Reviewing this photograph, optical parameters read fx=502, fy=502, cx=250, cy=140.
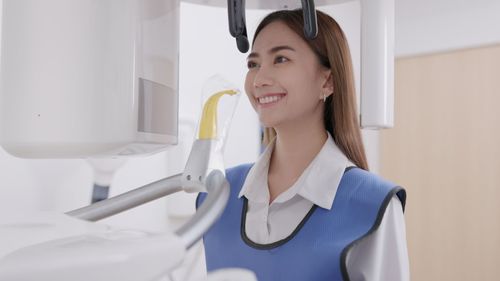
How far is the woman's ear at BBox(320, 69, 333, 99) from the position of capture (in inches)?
37.7

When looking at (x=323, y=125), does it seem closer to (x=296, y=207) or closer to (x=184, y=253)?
(x=296, y=207)

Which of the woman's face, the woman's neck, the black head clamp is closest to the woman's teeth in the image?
the woman's face

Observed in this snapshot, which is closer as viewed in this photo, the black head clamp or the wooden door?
the black head clamp

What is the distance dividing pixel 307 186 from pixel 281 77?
0.63 ft

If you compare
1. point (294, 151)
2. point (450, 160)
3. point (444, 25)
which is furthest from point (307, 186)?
point (444, 25)

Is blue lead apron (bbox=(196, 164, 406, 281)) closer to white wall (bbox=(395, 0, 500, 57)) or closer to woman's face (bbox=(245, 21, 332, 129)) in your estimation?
woman's face (bbox=(245, 21, 332, 129))

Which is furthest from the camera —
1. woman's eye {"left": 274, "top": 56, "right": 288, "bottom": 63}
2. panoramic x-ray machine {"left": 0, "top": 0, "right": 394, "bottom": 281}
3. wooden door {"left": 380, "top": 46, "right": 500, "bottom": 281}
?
wooden door {"left": 380, "top": 46, "right": 500, "bottom": 281}

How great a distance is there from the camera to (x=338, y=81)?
97cm

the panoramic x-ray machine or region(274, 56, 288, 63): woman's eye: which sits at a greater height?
region(274, 56, 288, 63): woman's eye

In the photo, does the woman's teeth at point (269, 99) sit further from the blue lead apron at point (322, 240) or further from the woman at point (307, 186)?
the blue lead apron at point (322, 240)

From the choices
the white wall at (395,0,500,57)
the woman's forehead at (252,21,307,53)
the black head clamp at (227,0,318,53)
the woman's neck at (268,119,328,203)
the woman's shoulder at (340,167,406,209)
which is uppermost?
the white wall at (395,0,500,57)

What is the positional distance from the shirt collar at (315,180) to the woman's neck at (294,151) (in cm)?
2

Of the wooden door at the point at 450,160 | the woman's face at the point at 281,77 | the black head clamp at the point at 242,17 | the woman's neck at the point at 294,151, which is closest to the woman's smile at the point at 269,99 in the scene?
the woman's face at the point at 281,77

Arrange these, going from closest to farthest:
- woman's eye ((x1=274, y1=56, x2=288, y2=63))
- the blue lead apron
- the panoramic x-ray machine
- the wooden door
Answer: the panoramic x-ray machine
the blue lead apron
woman's eye ((x1=274, y1=56, x2=288, y2=63))
the wooden door
